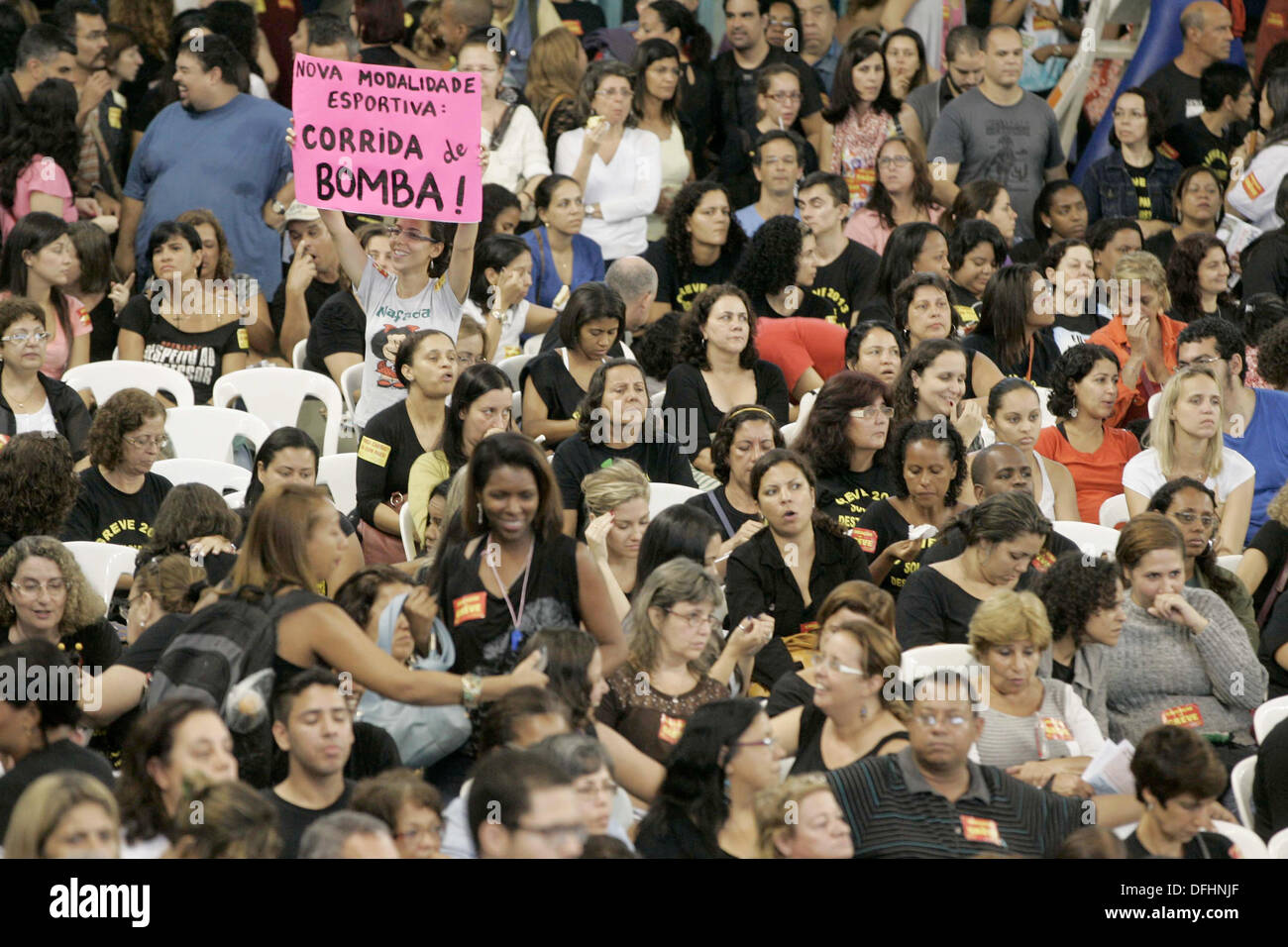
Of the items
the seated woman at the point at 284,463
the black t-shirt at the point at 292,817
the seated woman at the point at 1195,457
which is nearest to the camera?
the black t-shirt at the point at 292,817

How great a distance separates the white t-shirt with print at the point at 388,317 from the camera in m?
7.37

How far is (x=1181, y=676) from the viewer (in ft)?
18.9

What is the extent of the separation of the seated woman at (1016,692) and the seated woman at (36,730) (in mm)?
2397

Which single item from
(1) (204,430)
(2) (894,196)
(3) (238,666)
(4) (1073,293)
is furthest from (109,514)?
(2) (894,196)

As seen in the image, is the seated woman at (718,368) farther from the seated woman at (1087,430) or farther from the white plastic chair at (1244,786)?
the white plastic chair at (1244,786)

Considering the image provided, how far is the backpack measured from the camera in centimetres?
453

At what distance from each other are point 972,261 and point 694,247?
51.5 inches

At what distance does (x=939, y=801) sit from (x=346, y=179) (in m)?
3.58

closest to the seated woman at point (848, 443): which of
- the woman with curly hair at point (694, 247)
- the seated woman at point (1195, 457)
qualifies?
the seated woman at point (1195, 457)

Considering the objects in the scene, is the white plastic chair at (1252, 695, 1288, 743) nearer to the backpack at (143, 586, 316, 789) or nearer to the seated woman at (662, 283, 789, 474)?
the seated woman at (662, 283, 789, 474)

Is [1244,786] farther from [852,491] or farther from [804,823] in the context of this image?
[852,491]

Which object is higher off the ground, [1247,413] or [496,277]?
[496,277]

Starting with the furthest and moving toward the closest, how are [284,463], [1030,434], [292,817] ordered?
Result: [1030,434], [284,463], [292,817]
